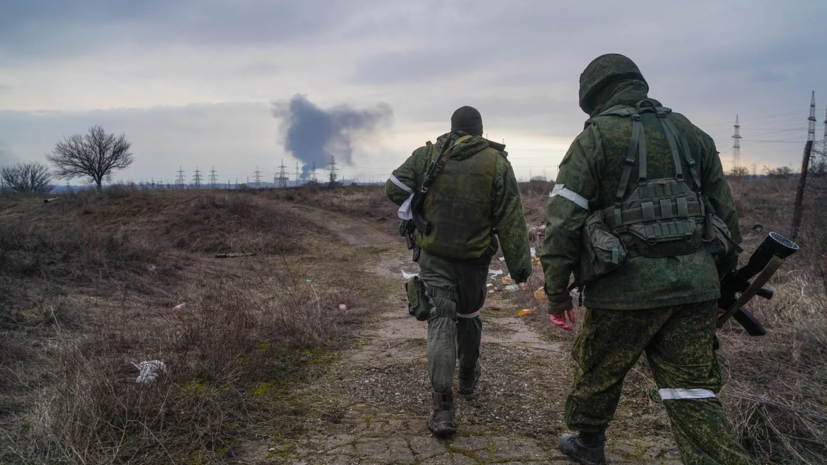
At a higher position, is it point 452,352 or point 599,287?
point 599,287

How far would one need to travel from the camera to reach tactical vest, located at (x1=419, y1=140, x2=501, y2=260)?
309cm

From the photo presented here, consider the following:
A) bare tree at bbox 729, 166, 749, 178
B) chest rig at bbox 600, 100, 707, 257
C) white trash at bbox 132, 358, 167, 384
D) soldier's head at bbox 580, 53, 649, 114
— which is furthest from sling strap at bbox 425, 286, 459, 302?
bare tree at bbox 729, 166, 749, 178

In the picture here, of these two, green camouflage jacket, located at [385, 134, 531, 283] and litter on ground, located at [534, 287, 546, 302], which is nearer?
green camouflage jacket, located at [385, 134, 531, 283]

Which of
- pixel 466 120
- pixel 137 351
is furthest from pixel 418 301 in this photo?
pixel 137 351

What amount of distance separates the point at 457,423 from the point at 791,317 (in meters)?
2.57

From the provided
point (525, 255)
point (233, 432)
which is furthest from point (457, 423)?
point (233, 432)

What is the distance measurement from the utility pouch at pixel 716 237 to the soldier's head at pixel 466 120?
147 cm

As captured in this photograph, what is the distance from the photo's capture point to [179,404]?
2812 mm

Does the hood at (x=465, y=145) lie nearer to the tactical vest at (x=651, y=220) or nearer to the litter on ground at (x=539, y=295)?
the tactical vest at (x=651, y=220)

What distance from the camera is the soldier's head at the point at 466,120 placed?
326cm

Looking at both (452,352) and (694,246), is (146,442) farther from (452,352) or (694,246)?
(694,246)

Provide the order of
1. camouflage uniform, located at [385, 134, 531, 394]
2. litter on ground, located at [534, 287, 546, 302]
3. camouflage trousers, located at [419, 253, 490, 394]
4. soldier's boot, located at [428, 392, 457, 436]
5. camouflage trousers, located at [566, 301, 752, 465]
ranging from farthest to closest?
litter on ground, located at [534, 287, 546, 302] < camouflage uniform, located at [385, 134, 531, 394] < camouflage trousers, located at [419, 253, 490, 394] < soldier's boot, located at [428, 392, 457, 436] < camouflage trousers, located at [566, 301, 752, 465]

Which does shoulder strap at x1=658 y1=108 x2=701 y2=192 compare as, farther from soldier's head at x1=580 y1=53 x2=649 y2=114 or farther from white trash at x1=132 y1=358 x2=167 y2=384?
white trash at x1=132 y1=358 x2=167 y2=384

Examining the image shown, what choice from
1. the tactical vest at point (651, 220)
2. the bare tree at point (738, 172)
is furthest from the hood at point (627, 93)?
the bare tree at point (738, 172)
